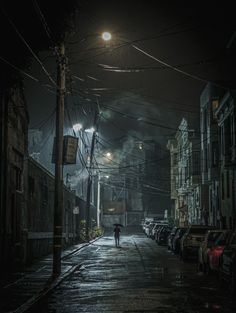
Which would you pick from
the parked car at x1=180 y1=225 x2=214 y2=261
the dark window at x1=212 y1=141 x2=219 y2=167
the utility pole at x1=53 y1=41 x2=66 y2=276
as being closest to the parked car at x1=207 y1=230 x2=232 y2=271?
the utility pole at x1=53 y1=41 x2=66 y2=276

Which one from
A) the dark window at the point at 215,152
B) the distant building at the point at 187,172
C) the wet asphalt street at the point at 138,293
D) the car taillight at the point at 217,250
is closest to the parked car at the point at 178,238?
the wet asphalt street at the point at 138,293

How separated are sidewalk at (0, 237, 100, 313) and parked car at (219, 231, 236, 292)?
4.52 meters

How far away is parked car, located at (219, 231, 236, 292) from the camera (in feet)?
46.3

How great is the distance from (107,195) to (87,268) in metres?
100.0

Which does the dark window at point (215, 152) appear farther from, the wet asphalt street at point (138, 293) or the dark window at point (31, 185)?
the wet asphalt street at point (138, 293)

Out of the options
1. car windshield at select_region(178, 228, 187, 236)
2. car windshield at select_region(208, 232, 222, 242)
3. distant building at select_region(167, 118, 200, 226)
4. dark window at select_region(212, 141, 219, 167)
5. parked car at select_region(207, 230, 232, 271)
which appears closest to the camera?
parked car at select_region(207, 230, 232, 271)

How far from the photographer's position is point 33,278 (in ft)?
62.1

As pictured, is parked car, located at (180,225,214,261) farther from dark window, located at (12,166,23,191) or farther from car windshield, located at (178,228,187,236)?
dark window, located at (12,166,23,191)

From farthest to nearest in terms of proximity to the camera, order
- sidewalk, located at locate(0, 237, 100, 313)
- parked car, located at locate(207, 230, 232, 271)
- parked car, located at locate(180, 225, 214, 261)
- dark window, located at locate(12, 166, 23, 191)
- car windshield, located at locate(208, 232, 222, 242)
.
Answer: parked car, located at locate(180, 225, 214, 261) → dark window, located at locate(12, 166, 23, 191) → car windshield, located at locate(208, 232, 222, 242) → parked car, located at locate(207, 230, 232, 271) → sidewalk, located at locate(0, 237, 100, 313)

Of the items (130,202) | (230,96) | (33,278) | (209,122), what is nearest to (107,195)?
(130,202)

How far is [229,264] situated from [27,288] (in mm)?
5368

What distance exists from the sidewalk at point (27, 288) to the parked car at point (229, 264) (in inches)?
178

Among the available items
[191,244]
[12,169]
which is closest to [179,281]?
[12,169]

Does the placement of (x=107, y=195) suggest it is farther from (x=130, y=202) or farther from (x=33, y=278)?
(x=33, y=278)
